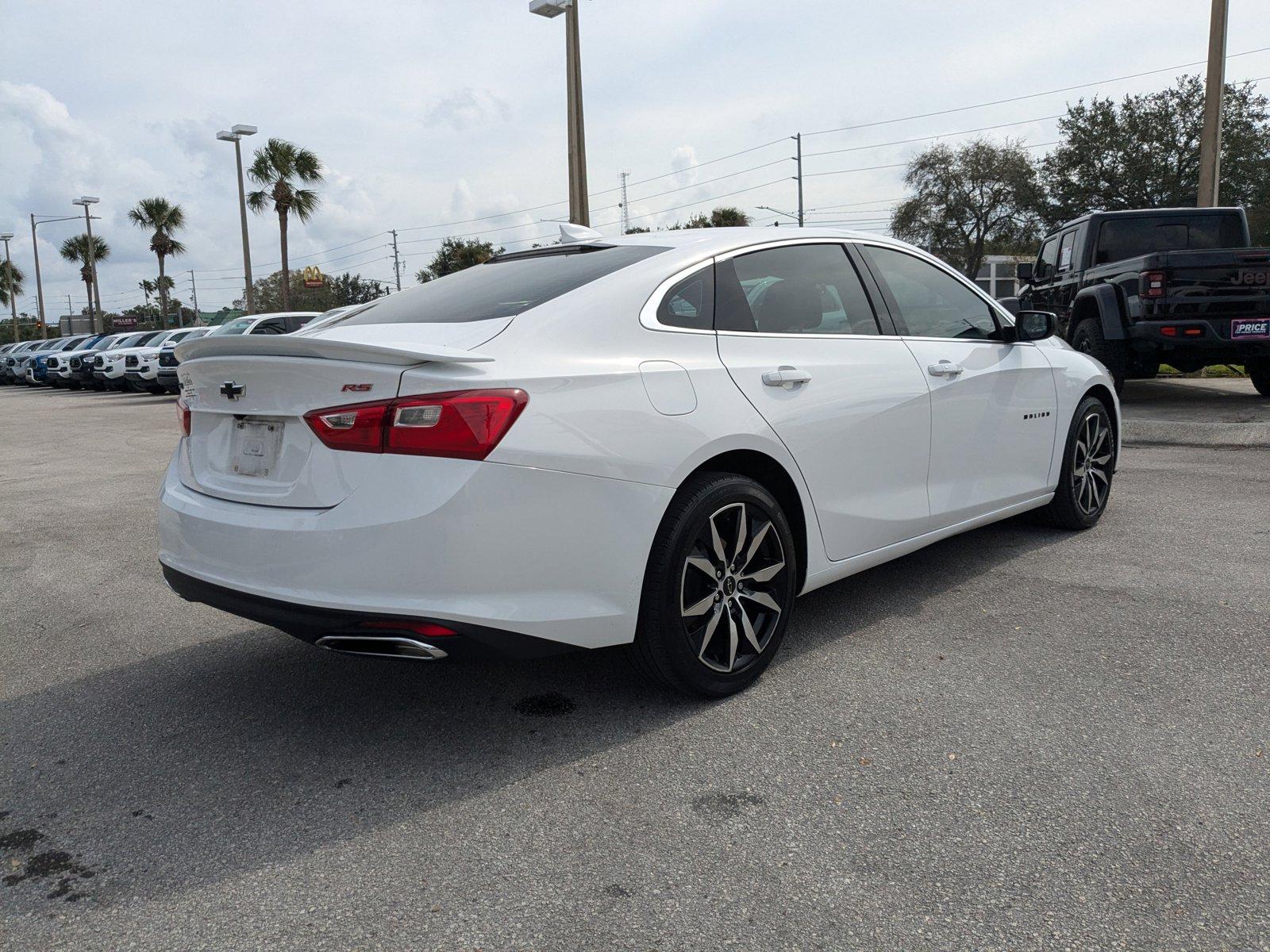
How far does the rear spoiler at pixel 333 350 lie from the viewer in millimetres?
2766

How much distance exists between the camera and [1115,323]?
10.5 m

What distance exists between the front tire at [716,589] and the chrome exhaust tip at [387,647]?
69 centimetres

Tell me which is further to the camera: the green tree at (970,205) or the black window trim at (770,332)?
the green tree at (970,205)

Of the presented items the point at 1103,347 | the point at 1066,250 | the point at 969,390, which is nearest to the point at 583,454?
the point at 969,390

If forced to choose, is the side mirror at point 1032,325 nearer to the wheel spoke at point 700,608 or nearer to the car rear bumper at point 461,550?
the wheel spoke at point 700,608

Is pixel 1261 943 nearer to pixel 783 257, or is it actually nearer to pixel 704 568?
pixel 704 568

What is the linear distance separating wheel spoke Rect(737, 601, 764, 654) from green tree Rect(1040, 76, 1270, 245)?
123ft

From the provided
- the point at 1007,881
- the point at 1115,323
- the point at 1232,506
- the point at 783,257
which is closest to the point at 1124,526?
the point at 1232,506

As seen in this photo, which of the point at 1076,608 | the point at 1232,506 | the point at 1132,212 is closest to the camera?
the point at 1076,608

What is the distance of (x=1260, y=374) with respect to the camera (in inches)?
450

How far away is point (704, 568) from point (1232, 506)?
441 centimetres

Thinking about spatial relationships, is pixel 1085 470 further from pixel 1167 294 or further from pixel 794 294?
pixel 1167 294

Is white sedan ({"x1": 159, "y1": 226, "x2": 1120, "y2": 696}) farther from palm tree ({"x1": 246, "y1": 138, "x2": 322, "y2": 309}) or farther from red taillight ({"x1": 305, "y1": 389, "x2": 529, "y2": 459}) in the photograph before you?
palm tree ({"x1": 246, "y1": 138, "x2": 322, "y2": 309})

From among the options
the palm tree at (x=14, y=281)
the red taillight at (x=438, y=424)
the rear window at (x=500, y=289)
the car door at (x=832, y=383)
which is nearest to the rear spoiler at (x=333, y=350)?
the red taillight at (x=438, y=424)
